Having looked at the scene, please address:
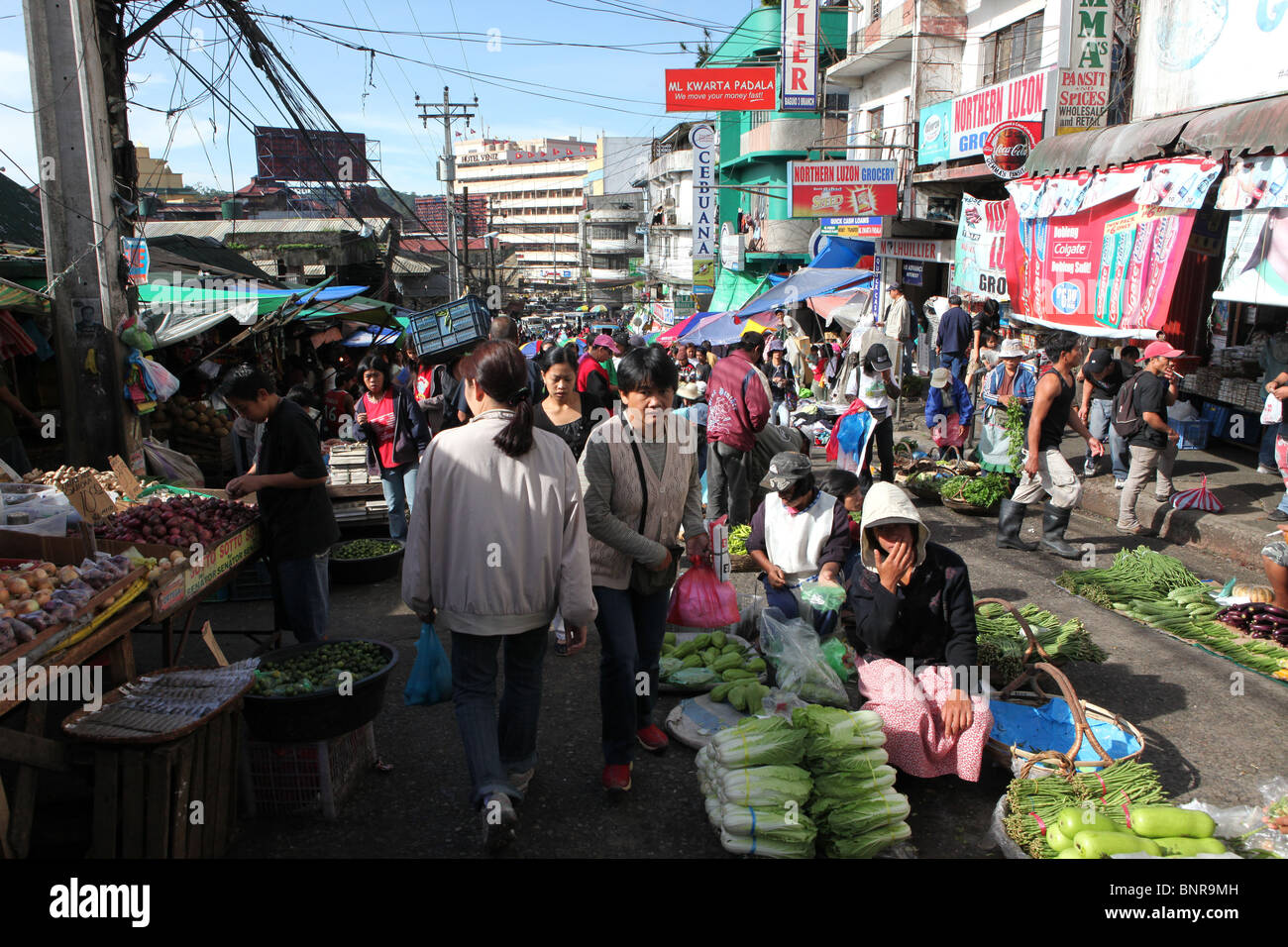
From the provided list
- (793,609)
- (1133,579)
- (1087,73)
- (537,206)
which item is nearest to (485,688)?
(793,609)

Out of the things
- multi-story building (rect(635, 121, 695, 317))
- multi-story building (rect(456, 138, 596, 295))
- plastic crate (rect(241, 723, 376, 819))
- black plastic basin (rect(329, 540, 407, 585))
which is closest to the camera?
plastic crate (rect(241, 723, 376, 819))

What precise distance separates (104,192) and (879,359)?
737 centimetres

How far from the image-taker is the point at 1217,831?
3338 millimetres

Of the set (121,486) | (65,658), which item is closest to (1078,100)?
(121,486)

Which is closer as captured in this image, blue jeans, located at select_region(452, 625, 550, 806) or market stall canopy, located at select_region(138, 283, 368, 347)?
blue jeans, located at select_region(452, 625, 550, 806)

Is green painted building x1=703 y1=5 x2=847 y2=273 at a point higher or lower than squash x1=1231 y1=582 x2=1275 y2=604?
higher

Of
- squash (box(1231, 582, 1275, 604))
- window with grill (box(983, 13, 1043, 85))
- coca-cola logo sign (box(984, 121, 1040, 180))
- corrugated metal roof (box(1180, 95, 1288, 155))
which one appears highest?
window with grill (box(983, 13, 1043, 85))

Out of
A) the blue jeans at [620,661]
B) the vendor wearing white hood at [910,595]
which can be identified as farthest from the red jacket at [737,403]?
the blue jeans at [620,661]

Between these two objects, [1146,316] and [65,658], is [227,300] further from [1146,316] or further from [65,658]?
[1146,316]

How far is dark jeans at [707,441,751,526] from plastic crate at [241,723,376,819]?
14.5ft

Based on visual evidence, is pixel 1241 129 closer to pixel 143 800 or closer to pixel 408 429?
pixel 408 429

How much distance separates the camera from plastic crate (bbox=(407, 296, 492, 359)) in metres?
9.63

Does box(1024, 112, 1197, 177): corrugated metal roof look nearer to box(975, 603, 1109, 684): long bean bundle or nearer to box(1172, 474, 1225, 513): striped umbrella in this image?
box(1172, 474, 1225, 513): striped umbrella

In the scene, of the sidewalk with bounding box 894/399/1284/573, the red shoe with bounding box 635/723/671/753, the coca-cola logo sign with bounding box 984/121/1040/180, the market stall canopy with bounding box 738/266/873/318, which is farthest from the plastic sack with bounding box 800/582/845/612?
the market stall canopy with bounding box 738/266/873/318
